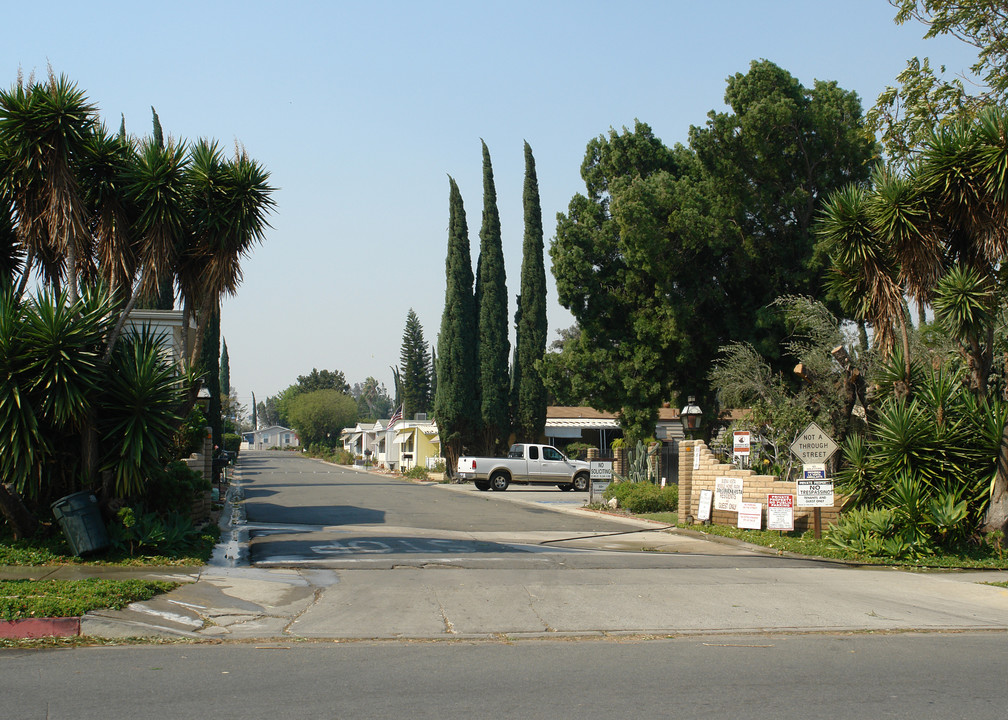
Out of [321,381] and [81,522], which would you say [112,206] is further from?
[321,381]

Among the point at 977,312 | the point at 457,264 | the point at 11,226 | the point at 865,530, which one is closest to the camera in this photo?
the point at 11,226

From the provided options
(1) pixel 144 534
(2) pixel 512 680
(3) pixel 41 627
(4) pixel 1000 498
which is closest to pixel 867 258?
(4) pixel 1000 498

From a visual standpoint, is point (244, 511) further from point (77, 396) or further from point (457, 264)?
point (457, 264)

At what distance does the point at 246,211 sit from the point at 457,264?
33.5 metres

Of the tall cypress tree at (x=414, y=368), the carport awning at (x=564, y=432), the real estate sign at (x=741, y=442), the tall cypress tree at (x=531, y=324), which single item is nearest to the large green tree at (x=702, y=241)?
the tall cypress tree at (x=531, y=324)

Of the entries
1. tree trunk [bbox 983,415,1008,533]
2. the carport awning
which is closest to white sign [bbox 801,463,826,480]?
tree trunk [bbox 983,415,1008,533]

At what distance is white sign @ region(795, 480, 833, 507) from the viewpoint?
54.0 ft

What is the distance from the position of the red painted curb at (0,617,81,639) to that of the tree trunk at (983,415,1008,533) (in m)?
14.2

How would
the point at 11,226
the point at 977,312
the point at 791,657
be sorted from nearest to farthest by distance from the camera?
the point at 791,657 → the point at 11,226 → the point at 977,312

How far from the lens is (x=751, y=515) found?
18.5 meters

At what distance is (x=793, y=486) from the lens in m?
17.8

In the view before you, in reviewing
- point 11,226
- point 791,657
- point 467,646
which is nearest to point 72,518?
point 11,226

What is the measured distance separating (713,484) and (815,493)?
12.2 feet

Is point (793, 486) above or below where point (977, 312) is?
below
